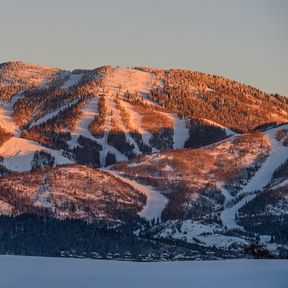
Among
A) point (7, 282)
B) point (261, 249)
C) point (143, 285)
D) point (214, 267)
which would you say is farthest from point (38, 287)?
point (261, 249)

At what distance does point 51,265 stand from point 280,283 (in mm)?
8130

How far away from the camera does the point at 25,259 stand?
34219 mm

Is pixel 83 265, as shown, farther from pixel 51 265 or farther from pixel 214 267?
pixel 214 267

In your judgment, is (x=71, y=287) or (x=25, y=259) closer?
(x=71, y=287)

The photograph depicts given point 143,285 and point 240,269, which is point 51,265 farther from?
point 240,269

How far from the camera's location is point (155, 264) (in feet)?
115

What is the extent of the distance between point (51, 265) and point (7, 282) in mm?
4012

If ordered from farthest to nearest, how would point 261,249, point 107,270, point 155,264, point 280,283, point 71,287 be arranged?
point 261,249 < point 155,264 < point 107,270 < point 280,283 < point 71,287

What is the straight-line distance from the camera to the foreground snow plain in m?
29.5

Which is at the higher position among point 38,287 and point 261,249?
point 261,249

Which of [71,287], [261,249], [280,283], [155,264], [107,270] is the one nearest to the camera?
[71,287]

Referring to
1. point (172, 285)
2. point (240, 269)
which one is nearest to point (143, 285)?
point (172, 285)

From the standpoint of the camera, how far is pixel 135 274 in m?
31.9

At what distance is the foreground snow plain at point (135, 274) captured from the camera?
2955 centimetres
